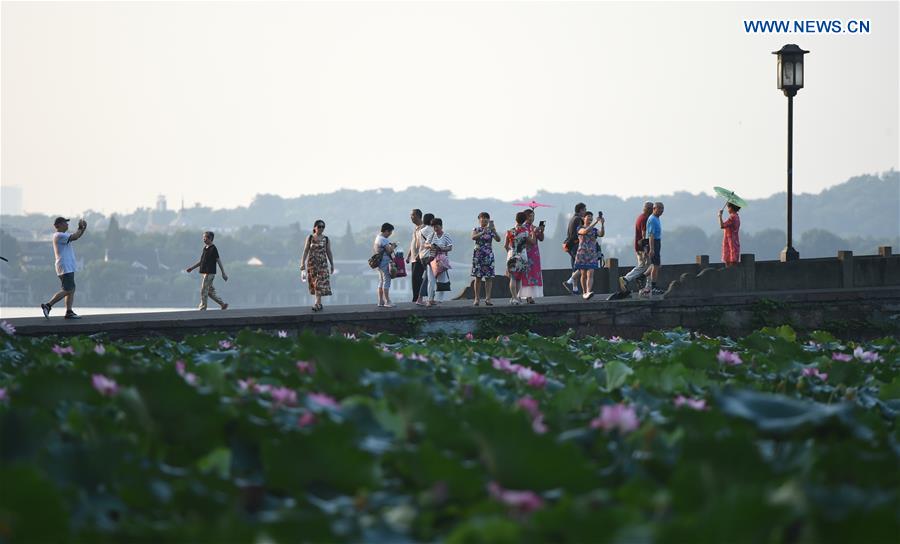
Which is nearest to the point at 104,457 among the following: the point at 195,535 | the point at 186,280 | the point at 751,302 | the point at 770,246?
the point at 195,535

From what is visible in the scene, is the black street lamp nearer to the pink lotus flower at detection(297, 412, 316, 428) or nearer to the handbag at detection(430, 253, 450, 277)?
the handbag at detection(430, 253, 450, 277)

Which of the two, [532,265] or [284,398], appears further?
[532,265]

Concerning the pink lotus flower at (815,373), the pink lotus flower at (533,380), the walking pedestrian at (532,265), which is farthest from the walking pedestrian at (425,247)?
the pink lotus flower at (533,380)

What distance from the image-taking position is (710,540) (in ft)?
6.45

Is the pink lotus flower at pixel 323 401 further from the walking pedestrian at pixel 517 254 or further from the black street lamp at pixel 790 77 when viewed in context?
the black street lamp at pixel 790 77

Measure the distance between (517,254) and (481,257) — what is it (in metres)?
0.65

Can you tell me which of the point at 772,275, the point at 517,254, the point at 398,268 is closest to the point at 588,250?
→ the point at 517,254

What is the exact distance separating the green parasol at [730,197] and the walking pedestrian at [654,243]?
1.72 meters

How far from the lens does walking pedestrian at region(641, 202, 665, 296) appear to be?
1897 centimetres

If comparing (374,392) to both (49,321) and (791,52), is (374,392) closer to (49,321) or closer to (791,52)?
(49,321)

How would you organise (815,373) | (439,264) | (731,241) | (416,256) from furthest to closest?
(731,241), (416,256), (439,264), (815,373)

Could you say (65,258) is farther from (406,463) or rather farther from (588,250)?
(406,463)

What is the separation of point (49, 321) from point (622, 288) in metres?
8.51

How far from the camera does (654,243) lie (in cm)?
1934
